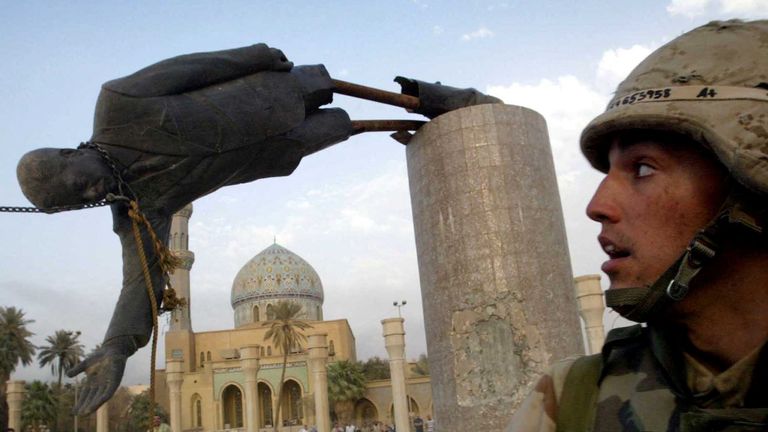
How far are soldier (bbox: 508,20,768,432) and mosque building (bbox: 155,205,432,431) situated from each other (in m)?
39.7

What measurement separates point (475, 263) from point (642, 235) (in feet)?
14.5

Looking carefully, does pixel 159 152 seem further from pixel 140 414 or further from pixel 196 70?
pixel 140 414

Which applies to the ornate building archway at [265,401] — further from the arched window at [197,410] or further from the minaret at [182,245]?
the minaret at [182,245]

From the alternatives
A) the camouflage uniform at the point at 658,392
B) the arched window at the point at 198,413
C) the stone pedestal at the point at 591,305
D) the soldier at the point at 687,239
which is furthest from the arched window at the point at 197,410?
the soldier at the point at 687,239

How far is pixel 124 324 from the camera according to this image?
12.8 feet

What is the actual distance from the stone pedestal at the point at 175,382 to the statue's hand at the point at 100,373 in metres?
28.3

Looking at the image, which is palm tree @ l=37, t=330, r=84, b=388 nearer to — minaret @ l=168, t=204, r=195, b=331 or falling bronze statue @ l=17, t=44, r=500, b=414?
minaret @ l=168, t=204, r=195, b=331

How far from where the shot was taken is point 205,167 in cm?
425

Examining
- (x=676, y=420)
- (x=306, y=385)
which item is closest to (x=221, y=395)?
(x=306, y=385)

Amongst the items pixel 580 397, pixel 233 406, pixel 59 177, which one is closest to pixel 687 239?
pixel 580 397

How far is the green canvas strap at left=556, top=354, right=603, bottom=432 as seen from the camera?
1.35 m

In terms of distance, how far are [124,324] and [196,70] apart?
63.0 inches

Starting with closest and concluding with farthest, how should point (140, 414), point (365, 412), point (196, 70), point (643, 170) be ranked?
point (643, 170) < point (196, 70) < point (140, 414) < point (365, 412)

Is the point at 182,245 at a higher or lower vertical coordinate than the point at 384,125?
higher
